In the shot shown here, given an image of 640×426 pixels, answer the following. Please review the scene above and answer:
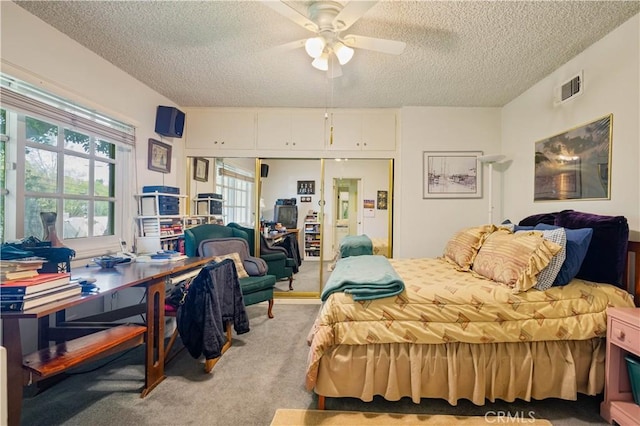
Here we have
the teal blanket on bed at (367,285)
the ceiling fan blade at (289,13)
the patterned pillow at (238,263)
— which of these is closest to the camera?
the ceiling fan blade at (289,13)

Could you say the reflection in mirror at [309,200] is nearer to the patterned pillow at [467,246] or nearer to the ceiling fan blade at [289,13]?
the patterned pillow at [467,246]

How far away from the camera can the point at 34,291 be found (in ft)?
4.38

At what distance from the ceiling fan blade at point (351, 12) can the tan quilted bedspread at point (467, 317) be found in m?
1.64

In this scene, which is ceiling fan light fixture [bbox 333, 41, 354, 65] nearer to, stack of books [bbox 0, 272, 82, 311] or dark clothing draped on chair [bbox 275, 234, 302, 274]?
stack of books [bbox 0, 272, 82, 311]

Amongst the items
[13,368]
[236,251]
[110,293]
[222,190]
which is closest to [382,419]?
[110,293]

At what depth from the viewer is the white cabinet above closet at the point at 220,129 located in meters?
3.75

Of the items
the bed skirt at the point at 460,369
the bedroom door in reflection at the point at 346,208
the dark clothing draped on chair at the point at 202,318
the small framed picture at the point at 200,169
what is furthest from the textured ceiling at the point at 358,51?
the bed skirt at the point at 460,369

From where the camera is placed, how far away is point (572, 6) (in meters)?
1.79

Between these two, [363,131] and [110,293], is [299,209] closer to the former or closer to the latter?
[363,131]

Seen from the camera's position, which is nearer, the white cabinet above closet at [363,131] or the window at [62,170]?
the window at [62,170]

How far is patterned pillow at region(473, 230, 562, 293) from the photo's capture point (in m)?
1.73

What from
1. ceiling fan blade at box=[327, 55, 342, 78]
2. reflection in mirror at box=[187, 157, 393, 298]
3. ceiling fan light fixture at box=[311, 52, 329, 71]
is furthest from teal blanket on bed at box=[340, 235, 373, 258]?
ceiling fan light fixture at box=[311, 52, 329, 71]

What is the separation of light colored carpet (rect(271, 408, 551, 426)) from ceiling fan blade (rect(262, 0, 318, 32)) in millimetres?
2318

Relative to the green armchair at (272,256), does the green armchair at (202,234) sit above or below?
above
